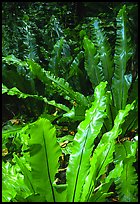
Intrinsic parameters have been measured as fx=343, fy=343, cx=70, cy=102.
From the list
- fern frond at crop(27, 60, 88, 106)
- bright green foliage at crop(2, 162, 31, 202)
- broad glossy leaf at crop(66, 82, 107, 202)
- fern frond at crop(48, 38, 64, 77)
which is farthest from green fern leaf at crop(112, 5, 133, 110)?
bright green foliage at crop(2, 162, 31, 202)

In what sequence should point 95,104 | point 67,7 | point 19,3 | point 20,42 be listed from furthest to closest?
point 19,3 → point 67,7 → point 20,42 → point 95,104

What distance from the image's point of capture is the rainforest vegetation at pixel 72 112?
1839 mm

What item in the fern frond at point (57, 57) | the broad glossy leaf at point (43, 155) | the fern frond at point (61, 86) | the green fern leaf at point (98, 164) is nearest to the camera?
the broad glossy leaf at point (43, 155)

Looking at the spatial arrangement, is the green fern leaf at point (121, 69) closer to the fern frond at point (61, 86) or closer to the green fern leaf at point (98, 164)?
the fern frond at point (61, 86)

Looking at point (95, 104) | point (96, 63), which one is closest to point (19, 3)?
point (96, 63)

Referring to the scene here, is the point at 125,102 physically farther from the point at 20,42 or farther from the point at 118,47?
the point at 20,42

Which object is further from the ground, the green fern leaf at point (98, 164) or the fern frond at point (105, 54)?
the fern frond at point (105, 54)

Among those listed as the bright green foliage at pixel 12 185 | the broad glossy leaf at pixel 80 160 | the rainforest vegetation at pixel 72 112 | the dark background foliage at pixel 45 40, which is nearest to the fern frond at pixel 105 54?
the rainforest vegetation at pixel 72 112

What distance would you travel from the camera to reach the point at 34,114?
338cm

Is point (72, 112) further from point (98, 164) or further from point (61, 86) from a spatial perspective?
point (98, 164)

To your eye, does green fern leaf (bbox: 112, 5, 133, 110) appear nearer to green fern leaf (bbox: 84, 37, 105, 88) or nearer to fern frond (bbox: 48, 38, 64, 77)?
green fern leaf (bbox: 84, 37, 105, 88)

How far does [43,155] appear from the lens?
175 cm

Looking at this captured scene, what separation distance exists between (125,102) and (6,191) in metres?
1.20

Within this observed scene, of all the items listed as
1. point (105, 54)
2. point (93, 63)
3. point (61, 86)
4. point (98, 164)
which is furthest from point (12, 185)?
point (105, 54)
